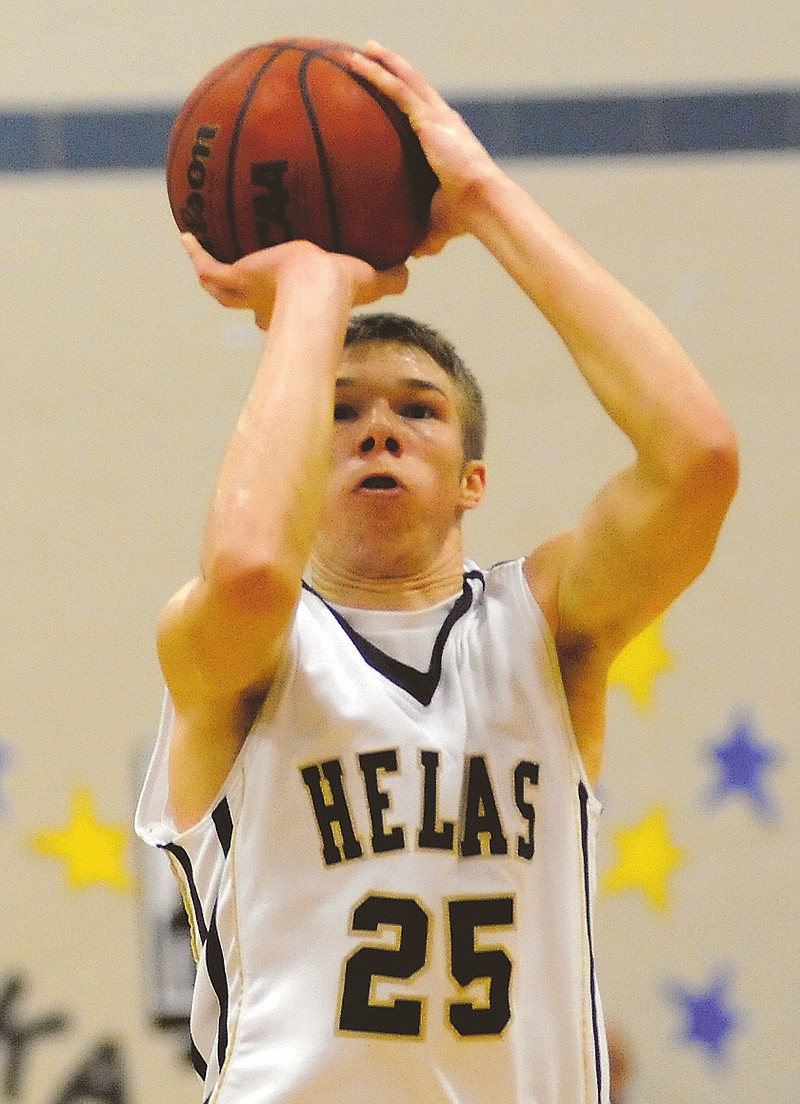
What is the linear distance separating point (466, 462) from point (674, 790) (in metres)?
1.67

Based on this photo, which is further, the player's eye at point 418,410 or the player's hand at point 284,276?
the player's eye at point 418,410

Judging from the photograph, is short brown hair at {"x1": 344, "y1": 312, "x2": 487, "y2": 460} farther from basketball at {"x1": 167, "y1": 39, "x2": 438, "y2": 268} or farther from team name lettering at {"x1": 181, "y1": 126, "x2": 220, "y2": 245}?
team name lettering at {"x1": 181, "y1": 126, "x2": 220, "y2": 245}

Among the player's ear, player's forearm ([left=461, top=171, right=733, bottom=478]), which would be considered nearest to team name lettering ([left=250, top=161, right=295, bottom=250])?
player's forearm ([left=461, top=171, right=733, bottom=478])

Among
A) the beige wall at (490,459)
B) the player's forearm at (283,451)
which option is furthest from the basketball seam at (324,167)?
the beige wall at (490,459)

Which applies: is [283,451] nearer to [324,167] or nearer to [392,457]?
[392,457]

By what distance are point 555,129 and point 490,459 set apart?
0.79 m

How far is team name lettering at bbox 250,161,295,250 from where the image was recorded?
1.76 meters

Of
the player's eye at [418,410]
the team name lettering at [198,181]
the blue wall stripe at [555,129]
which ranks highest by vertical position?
the blue wall stripe at [555,129]


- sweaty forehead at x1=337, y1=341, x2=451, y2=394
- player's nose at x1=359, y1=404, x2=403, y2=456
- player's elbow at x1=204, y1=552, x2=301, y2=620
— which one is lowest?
player's elbow at x1=204, y1=552, x2=301, y2=620

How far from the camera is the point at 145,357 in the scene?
348cm

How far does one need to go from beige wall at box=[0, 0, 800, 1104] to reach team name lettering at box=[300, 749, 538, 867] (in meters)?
1.76

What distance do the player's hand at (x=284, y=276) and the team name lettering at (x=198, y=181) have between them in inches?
1.3

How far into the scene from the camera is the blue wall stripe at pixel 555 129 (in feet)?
11.6

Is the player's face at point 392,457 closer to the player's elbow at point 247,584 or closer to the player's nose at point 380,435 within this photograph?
the player's nose at point 380,435
